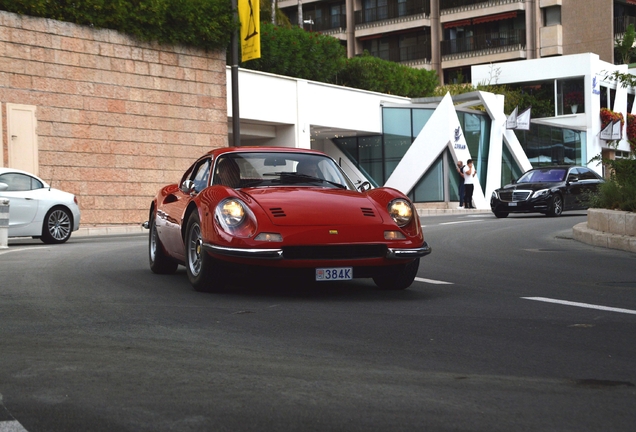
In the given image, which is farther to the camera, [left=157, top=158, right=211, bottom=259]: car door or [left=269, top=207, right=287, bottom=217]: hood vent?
[left=157, top=158, right=211, bottom=259]: car door

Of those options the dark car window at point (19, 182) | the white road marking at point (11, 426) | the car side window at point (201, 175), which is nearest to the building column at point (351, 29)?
the dark car window at point (19, 182)

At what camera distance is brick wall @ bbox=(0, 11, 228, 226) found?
83.3 ft

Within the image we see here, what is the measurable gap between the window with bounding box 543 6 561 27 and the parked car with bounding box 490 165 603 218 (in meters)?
36.8

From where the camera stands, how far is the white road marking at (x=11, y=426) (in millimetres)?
3916

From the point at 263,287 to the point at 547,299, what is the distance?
8.62ft

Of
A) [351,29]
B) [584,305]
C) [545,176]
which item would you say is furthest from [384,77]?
[584,305]

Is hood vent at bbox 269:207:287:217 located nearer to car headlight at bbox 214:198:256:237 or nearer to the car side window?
car headlight at bbox 214:198:256:237

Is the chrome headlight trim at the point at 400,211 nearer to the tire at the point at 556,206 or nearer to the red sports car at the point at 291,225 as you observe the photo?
the red sports car at the point at 291,225

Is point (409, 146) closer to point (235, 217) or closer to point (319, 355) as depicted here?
point (235, 217)

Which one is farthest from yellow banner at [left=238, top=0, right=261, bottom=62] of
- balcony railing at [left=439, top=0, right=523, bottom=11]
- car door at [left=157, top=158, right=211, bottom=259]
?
balcony railing at [left=439, top=0, right=523, bottom=11]

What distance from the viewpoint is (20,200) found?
18.3 metres

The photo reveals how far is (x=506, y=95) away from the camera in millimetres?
52750

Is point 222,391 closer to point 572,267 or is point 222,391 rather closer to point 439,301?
point 439,301

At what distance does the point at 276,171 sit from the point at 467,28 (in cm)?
5984
